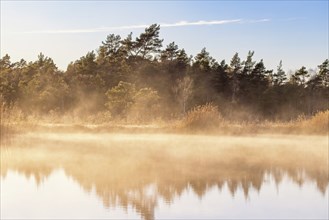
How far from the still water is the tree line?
1559cm

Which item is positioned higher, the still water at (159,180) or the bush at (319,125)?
the bush at (319,125)

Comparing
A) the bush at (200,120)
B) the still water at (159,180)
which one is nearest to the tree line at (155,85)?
the bush at (200,120)

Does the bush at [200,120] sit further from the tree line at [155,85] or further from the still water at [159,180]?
the tree line at [155,85]

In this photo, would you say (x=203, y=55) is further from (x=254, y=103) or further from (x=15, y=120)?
(x=15, y=120)

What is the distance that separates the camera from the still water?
20.0 feet

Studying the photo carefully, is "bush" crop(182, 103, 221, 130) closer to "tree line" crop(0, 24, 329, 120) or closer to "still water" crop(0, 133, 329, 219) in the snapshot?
"still water" crop(0, 133, 329, 219)

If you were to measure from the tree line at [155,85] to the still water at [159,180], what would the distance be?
1559 centimetres

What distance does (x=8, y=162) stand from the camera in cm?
934

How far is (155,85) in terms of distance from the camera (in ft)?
113

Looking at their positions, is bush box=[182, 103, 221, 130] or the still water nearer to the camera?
the still water

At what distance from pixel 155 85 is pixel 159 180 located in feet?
87.9

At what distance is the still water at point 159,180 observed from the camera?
6.10m

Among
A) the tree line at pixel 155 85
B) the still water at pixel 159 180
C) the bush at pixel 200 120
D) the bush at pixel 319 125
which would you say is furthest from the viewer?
the tree line at pixel 155 85

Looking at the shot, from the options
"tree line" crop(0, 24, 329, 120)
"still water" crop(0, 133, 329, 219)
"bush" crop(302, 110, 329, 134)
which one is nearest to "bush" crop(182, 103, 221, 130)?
"still water" crop(0, 133, 329, 219)
